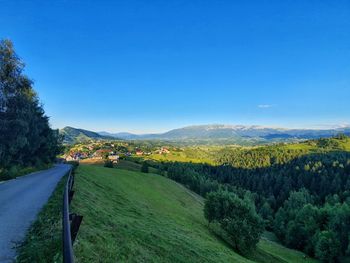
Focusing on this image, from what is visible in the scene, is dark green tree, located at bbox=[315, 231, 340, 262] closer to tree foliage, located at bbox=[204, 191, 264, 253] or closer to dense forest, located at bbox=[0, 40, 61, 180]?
tree foliage, located at bbox=[204, 191, 264, 253]

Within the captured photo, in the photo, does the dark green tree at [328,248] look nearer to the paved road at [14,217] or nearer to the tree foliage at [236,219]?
the tree foliage at [236,219]

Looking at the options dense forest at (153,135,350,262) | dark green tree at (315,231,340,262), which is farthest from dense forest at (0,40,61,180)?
dark green tree at (315,231,340,262)

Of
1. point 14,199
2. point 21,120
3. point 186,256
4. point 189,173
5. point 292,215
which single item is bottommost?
point 292,215

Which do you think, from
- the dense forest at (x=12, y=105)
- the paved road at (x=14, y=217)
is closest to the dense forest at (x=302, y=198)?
the dense forest at (x=12, y=105)

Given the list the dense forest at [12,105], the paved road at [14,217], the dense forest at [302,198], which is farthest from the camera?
the dense forest at [302,198]

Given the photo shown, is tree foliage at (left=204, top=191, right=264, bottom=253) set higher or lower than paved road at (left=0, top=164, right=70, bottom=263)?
lower

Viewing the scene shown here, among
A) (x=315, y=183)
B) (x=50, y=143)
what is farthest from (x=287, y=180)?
(x=50, y=143)

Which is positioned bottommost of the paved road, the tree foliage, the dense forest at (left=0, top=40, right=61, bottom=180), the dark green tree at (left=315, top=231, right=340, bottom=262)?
the dark green tree at (left=315, top=231, right=340, bottom=262)

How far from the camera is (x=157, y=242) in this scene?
1772 centimetres

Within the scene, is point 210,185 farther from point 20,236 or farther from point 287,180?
point 20,236

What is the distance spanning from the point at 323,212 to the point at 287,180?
276 feet

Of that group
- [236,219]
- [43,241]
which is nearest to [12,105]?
[43,241]

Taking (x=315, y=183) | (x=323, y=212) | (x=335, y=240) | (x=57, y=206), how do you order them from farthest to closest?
(x=315, y=183), (x=323, y=212), (x=335, y=240), (x=57, y=206)

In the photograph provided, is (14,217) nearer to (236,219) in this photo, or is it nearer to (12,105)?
(12,105)
